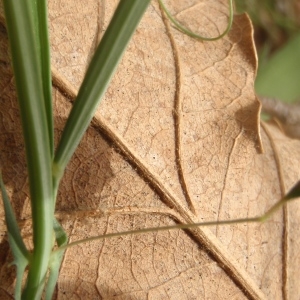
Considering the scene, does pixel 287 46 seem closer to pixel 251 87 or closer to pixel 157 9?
pixel 251 87

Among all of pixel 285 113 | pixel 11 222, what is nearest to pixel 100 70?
pixel 11 222

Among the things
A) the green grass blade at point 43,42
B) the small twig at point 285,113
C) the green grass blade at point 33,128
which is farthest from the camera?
the small twig at point 285,113

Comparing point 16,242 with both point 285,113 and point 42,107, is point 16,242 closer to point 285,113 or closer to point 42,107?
point 42,107

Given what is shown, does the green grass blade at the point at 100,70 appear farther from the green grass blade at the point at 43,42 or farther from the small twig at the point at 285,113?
the small twig at the point at 285,113

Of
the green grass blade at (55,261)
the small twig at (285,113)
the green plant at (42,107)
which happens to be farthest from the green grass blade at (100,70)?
the small twig at (285,113)

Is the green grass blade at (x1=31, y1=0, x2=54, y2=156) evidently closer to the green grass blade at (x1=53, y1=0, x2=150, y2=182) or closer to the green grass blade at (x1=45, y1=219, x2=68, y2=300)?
the green grass blade at (x1=53, y1=0, x2=150, y2=182)

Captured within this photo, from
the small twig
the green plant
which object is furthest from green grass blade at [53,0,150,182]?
the small twig
